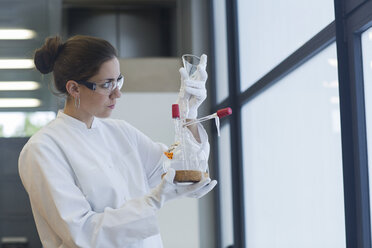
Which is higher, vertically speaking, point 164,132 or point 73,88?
point 73,88

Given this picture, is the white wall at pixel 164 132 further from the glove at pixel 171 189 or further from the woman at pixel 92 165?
the glove at pixel 171 189

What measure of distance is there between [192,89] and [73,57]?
389mm

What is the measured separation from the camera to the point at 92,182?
1.75 m

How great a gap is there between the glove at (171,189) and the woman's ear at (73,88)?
0.41 meters

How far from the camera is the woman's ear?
1823mm

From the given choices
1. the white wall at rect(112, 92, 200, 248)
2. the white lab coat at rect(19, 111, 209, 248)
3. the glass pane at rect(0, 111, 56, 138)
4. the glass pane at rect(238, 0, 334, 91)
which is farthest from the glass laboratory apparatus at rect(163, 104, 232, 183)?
the glass pane at rect(0, 111, 56, 138)

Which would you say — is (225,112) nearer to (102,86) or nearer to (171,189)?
(171,189)

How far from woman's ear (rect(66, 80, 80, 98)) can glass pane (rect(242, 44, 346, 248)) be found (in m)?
1.20

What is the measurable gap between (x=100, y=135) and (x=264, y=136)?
1.91m

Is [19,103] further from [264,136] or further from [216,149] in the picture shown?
[264,136]

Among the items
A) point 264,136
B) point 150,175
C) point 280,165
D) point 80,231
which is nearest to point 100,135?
point 150,175

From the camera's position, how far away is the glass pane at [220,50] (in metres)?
4.67

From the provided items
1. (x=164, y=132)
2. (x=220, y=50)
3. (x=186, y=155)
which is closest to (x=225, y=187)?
(x=164, y=132)

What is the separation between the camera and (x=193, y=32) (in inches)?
201
